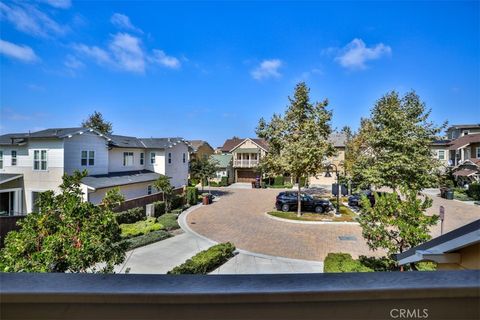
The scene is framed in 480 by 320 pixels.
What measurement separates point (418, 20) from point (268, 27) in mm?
3589

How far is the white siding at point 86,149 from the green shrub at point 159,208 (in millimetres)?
5009

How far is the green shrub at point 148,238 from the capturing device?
1301 cm

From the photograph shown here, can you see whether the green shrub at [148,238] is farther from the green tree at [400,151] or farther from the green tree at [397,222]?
the green tree at [400,151]

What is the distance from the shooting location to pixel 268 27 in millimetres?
7582

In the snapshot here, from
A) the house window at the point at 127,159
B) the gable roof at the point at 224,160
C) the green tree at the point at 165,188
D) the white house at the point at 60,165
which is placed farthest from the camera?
the gable roof at the point at 224,160

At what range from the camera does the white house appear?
695 inches

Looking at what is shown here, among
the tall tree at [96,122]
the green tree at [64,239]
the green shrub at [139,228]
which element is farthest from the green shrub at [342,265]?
the tall tree at [96,122]

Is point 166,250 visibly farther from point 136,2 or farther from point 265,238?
point 136,2

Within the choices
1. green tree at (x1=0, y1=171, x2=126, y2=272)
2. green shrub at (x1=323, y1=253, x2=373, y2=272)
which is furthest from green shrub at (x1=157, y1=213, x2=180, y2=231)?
green tree at (x1=0, y1=171, x2=126, y2=272)

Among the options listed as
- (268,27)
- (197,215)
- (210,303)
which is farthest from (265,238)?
(210,303)

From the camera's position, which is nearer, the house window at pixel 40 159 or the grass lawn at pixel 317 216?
the house window at pixel 40 159

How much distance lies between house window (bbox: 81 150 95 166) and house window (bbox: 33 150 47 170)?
2.17 meters

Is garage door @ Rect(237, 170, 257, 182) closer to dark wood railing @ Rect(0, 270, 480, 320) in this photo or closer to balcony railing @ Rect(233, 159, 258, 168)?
balcony railing @ Rect(233, 159, 258, 168)

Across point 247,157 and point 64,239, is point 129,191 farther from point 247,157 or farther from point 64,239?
point 247,157
